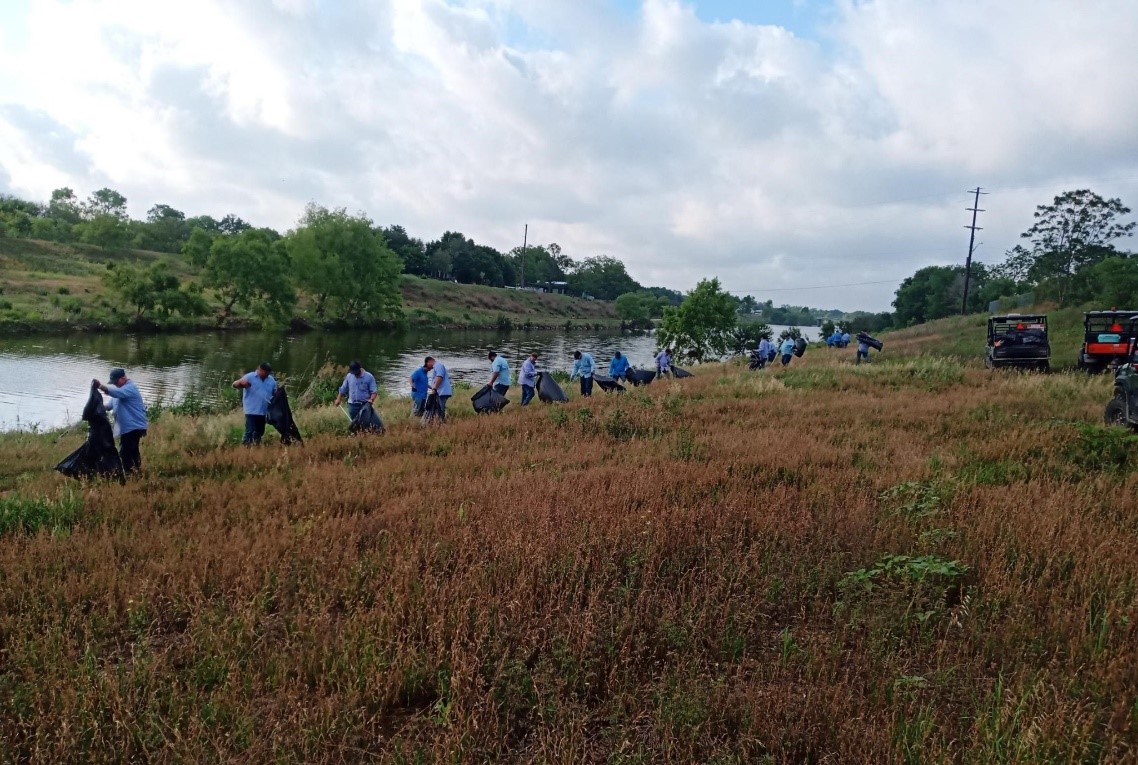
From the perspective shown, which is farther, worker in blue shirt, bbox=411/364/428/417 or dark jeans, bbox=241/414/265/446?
worker in blue shirt, bbox=411/364/428/417

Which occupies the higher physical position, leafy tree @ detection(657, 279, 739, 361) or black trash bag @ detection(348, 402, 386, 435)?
leafy tree @ detection(657, 279, 739, 361)

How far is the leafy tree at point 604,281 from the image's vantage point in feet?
565

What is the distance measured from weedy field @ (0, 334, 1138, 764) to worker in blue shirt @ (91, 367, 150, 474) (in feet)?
3.77

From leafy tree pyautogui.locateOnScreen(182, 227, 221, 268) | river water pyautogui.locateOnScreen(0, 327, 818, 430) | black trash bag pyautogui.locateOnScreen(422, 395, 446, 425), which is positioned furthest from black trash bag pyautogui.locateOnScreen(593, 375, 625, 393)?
leafy tree pyautogui.locateOnScreen(182, 227, 221, 268)

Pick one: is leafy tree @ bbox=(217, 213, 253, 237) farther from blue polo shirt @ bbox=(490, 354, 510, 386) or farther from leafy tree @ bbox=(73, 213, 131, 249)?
blue polo shirt @ bbox=(490, 354, 510, 386)

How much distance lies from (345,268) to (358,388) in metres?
56.9

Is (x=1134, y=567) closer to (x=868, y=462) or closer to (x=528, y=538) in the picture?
(x=868, y=462)

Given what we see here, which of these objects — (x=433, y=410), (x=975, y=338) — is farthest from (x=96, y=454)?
(x=975, y=338)

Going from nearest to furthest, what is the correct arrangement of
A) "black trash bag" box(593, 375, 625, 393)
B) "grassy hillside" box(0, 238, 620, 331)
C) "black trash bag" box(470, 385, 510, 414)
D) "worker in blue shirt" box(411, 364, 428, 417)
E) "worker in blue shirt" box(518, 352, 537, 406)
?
"worker in blue shirt" box(411, 364, 428, 417) → "black trash bag" box(470, 385, 510, 414) → "worker in blue shirt" box(518, 352, 537, 406) → "black trash bag" box(593, 375, 625, 393) → "grassy hillside" box(0, 238, 620, 331)

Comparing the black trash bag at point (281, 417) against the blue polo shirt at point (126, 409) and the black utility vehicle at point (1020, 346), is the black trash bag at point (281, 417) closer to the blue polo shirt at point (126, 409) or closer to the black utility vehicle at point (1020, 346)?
the blue polo shirt at point (126, 409)

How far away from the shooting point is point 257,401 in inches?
409

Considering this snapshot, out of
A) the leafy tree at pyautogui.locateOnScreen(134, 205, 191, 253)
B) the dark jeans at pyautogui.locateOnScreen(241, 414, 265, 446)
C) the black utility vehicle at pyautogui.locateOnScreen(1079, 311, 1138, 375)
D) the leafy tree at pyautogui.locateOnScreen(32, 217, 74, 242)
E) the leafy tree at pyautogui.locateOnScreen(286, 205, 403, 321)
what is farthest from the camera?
the leafy tree at pyautogui.locateOnScreen(134, 205, 191, 253)

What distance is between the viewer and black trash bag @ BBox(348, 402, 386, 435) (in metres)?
11.5

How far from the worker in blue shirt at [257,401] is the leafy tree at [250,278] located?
156 feet
